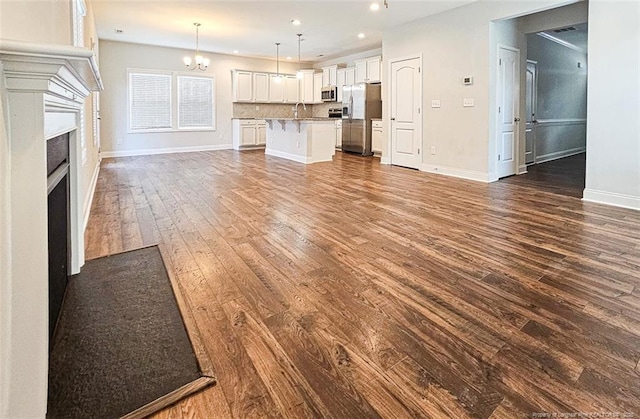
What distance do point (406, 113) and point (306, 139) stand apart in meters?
2.07

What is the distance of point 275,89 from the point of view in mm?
11734

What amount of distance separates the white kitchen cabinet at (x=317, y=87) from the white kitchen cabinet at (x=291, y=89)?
2.11ft

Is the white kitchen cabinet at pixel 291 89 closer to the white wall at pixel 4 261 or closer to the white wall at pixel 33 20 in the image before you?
the white wall at pixel 33 20

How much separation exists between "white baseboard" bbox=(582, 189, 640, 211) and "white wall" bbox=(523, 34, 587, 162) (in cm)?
388

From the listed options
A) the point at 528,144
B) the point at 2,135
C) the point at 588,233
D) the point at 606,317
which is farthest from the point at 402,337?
the point at 528,144

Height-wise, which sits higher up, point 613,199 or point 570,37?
point 570,37

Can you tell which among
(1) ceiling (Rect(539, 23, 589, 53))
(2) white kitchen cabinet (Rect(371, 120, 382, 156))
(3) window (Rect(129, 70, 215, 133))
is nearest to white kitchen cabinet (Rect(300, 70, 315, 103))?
(3) window (Rect(129, 70, 215, 133))

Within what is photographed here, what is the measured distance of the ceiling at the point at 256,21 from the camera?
604 centimetres

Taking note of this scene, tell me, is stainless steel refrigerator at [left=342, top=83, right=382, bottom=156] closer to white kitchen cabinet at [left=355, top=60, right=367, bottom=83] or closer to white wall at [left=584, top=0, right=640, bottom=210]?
white kitchen cabinet at [left=355, top=60, right=367, bottom=83]

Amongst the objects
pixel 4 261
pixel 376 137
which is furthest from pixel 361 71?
pixel 4 261

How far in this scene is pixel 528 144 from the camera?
7668 millimetres

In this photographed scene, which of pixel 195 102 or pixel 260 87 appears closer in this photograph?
pixel 195 102

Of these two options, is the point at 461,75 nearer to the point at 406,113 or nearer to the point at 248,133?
the point at 406,113

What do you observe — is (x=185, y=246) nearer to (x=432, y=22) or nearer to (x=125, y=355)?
(x=125, y=355)
